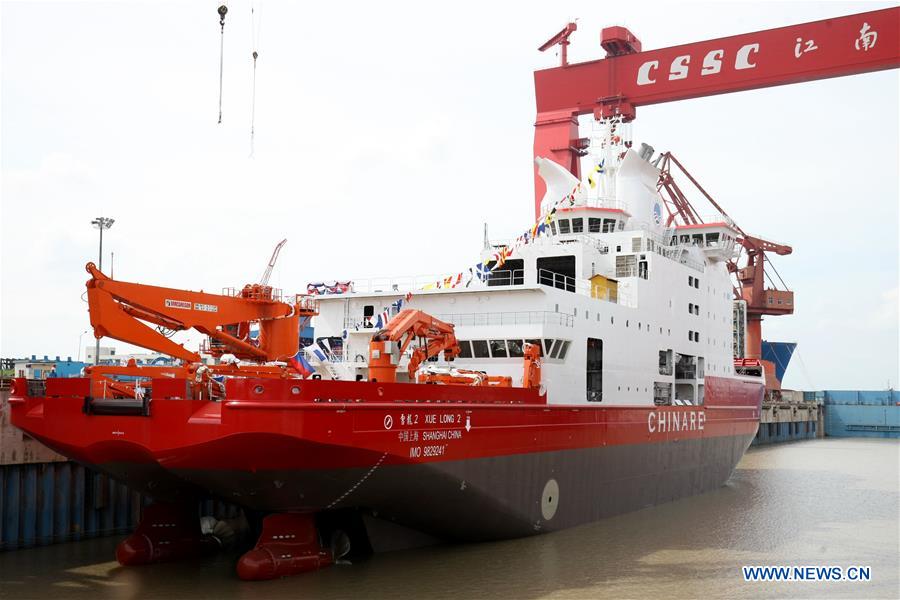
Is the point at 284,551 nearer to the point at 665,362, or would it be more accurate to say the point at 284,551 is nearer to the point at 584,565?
the point at 584,565

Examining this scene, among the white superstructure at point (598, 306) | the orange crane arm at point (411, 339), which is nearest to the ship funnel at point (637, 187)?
the white superstructure at point (598, 306)

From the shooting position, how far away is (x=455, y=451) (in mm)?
13211

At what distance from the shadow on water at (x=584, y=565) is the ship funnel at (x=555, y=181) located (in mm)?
8643

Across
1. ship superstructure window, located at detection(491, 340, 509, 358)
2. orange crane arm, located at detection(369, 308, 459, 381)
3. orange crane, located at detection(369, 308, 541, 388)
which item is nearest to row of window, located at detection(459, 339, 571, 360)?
ship superstructure window, located at detection(491, 340, 509, 358)

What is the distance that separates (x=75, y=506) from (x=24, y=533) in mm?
1069

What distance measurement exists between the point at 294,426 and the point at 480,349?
21.0 feet

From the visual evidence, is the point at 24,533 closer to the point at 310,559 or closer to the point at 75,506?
the point at 75,506

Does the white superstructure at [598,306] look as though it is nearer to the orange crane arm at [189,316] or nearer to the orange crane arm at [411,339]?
the orange crane arm at [411,339]

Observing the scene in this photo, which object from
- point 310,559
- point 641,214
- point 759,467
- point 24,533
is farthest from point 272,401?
point 759,467

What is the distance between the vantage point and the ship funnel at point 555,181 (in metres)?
23.6

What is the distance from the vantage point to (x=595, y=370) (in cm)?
1805

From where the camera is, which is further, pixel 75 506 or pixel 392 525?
pixel 75 506

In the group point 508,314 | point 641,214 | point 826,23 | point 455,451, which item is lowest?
point 455,451

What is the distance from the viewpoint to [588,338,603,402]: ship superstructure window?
17953 mm
